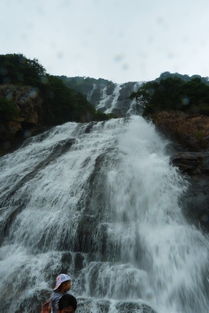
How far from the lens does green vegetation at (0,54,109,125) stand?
37125mm

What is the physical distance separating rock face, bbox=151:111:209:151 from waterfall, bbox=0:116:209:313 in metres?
1.67

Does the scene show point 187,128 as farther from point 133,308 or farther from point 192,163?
point 133,308

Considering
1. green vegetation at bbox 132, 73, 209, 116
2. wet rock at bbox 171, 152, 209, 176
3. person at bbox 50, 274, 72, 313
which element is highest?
person at bbox 50, 274, 72, 313

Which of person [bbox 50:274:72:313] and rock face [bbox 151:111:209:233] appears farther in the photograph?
rock face [bbox 151:111:209:233]

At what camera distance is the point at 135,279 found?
10078mm

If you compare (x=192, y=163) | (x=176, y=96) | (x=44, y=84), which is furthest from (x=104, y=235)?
(x=44, y=84)

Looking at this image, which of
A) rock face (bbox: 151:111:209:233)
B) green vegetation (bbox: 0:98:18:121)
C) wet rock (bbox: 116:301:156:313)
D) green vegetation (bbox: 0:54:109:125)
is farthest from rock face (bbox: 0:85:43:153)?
wet rock (bbox: 116:301:156:313)

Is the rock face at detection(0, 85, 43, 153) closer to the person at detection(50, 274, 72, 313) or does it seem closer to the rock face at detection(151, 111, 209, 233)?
the rock face at detection(151, 111, 209, 233)

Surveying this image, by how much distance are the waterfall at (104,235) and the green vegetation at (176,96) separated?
27.1 feet

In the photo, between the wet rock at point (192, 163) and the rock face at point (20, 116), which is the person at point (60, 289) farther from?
the rock face at point (20, 116)

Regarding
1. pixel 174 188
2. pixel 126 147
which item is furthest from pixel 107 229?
pixel 126 147

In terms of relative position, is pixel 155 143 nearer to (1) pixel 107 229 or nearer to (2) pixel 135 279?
(1) pixel 107 229

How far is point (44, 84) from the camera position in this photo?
37.6 m

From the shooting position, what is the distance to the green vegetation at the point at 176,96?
26075 millimetres
